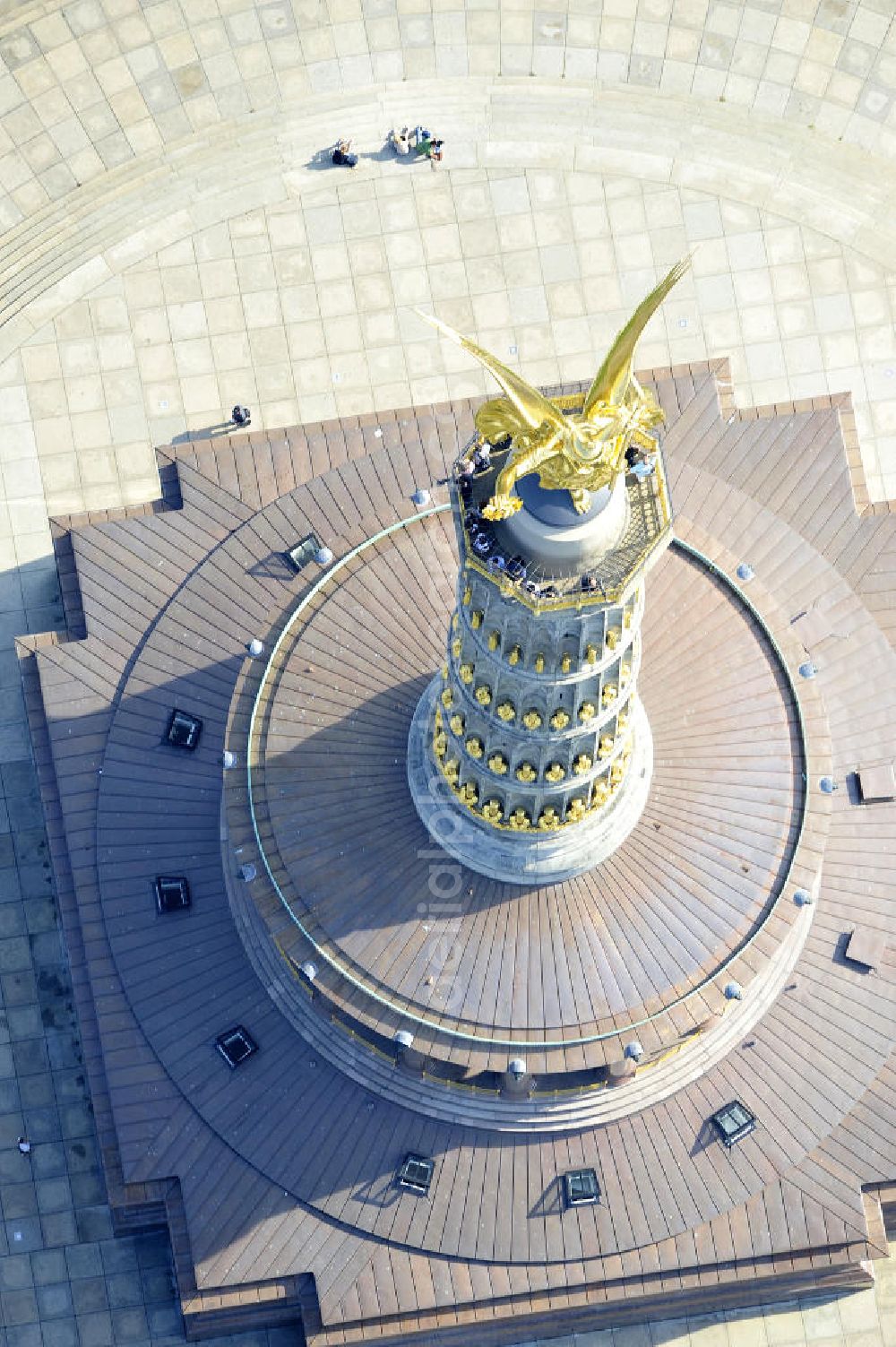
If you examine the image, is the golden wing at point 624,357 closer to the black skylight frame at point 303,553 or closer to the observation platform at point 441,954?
the observation platform at point 441,954

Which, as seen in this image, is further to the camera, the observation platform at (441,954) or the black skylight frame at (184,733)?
the black skylight frame at (184,733)

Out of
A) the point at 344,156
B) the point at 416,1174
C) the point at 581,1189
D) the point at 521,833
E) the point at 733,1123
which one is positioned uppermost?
the point at 344,156

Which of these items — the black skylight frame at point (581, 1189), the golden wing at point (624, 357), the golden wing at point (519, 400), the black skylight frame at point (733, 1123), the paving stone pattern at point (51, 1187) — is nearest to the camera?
the golden wing at point (624, 357)

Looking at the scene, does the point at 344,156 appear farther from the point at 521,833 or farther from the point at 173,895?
the point at 521,833

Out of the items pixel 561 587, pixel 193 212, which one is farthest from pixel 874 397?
pixel 561 587

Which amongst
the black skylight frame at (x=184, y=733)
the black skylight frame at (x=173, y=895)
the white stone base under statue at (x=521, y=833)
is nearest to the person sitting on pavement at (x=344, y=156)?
the black skylight frame at (x=184, y=733)

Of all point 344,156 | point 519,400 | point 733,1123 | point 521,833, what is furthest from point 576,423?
point 344,156

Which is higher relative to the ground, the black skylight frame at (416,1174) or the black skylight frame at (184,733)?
the black skylight frame at (184,733)
